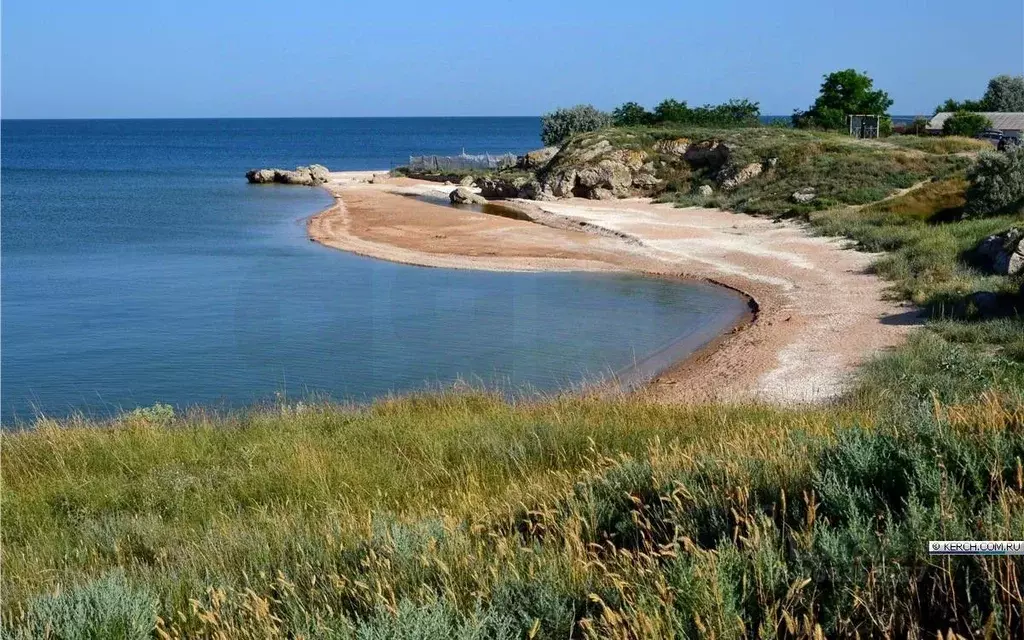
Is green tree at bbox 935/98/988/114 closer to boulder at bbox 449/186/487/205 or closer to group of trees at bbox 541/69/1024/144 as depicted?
group of trees at bbox 541/69/1024/144

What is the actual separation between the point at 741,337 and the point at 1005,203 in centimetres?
1282

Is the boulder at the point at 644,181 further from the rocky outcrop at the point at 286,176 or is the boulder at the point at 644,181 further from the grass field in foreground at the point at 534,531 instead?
the grass field in foreground at the point at 534,531

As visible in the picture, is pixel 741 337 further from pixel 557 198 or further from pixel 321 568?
pixel 557 198

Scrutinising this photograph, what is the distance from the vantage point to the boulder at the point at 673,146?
46.0 metres

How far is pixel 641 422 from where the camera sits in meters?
7.95

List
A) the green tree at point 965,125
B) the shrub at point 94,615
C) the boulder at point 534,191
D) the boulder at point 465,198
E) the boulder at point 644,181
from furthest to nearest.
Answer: the green tree at point 965,125
the boulder at point 465,198
the boulder at point 534,191
the boulder at point 644,181
the shrub at point 94,615

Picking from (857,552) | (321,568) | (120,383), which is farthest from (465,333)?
(857,552)

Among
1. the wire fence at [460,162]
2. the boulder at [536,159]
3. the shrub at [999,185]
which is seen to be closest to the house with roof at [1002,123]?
the boulder at [536,159]

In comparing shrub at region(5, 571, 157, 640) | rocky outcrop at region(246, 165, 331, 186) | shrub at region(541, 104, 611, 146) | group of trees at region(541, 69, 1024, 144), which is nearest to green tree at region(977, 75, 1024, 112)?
group of trees at region(541, 69, 1024, 144)

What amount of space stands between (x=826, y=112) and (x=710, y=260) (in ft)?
115

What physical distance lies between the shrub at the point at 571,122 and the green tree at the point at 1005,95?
93.5 ft

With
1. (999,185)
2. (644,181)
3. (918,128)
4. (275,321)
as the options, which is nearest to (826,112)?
(918,128)

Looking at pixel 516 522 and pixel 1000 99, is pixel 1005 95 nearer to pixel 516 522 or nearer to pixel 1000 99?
pixel 1000 99

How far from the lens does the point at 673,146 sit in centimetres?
4641
